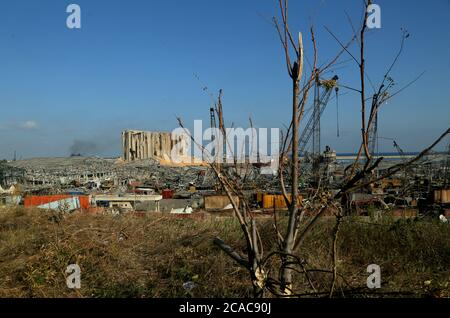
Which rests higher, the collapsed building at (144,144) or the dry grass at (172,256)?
the collapsed building at (144,144)

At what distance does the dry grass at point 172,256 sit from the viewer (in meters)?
3.35

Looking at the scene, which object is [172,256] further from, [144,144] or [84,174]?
[144,144]

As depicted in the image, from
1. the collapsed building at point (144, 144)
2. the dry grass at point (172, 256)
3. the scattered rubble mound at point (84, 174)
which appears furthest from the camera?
the collapsed building at point (144, 144)

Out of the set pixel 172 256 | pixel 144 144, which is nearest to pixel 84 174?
pixel 172 256

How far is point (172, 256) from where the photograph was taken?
4234 mm

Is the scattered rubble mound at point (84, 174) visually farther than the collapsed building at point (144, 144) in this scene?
No

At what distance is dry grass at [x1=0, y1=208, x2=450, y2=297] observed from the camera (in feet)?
11.0

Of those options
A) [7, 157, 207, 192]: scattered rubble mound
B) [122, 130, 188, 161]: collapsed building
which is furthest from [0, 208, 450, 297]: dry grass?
[122, 130, 188, 161]: collapsed building

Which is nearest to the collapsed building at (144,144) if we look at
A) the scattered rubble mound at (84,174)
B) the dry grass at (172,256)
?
the scattered rubble mound at (84,174)

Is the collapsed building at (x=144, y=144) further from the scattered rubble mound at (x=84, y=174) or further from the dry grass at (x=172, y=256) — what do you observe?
the dry grass at (x=172, y=256)
